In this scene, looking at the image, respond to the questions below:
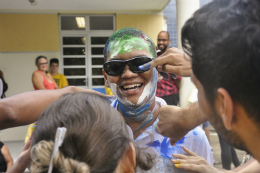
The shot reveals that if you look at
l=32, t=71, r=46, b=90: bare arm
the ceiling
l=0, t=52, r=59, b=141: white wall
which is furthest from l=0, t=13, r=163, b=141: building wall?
l=32, t=71, r=46, b=90: bare arm

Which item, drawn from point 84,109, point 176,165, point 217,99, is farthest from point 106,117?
point 176,165

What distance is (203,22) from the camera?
2.86ft

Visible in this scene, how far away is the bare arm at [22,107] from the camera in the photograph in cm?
120

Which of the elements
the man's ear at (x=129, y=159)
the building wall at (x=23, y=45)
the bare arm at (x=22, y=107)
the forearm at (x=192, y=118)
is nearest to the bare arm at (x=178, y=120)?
the forearm at (x=192, y=118)

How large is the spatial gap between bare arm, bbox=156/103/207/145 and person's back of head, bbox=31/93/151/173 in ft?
1.51

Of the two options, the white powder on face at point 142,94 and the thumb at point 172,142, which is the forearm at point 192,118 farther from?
the white powder on face at point 142,94

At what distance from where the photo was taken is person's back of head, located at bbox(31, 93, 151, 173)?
0.82m

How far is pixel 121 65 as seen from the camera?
1.64 meters

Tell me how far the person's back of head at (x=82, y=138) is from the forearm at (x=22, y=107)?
0.36 metres

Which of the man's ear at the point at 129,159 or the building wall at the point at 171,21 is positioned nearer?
the man's ear at the point at 129,159

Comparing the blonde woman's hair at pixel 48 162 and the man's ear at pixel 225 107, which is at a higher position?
the man's ear at pixel 225 107

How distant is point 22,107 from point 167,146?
838 millimetres

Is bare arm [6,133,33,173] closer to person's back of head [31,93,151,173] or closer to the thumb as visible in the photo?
person's back of head [31,93,151,173]

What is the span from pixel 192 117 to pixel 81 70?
652cm
